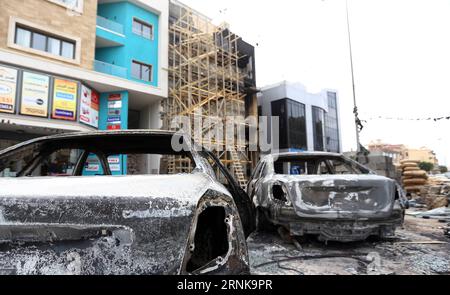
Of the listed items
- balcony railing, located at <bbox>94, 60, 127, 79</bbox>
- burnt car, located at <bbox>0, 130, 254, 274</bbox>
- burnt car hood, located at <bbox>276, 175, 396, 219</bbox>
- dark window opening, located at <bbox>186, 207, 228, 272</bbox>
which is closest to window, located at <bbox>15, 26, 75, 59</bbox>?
balcony railing, located at <bbox>94, 60, 127, 79</bbox>

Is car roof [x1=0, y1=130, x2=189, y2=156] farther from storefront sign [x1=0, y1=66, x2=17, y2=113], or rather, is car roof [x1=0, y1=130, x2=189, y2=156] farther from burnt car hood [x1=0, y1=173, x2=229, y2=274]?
storefront sign [x1=0, y1=66, x2=17, y2=113]

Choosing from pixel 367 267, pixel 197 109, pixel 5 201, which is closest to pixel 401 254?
pixel 367 267

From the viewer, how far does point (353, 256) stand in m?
3.38

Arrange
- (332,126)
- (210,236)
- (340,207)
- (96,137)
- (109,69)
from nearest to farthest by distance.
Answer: (210,236) < (96,137) < (340,207) < (109,69) < (332,126)

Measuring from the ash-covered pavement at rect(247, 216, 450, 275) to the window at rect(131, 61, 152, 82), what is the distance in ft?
45.4

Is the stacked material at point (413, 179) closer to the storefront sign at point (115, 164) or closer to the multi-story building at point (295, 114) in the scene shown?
the multi-story building at point (295, 114)

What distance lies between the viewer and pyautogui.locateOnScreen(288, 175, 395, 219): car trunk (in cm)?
337

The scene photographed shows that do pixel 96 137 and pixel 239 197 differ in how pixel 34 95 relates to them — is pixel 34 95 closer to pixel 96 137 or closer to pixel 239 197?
pixel 96 137

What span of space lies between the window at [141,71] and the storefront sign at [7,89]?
5.92 metres

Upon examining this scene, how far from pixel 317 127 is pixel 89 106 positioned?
24181mm

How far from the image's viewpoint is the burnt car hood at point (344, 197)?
3.37 meters

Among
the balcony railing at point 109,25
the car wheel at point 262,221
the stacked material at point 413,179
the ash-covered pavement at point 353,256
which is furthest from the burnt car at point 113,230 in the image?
the balcony railing at point 109,25

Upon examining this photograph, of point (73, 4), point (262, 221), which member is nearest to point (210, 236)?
point (262, 221)

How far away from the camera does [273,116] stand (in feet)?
85.4
